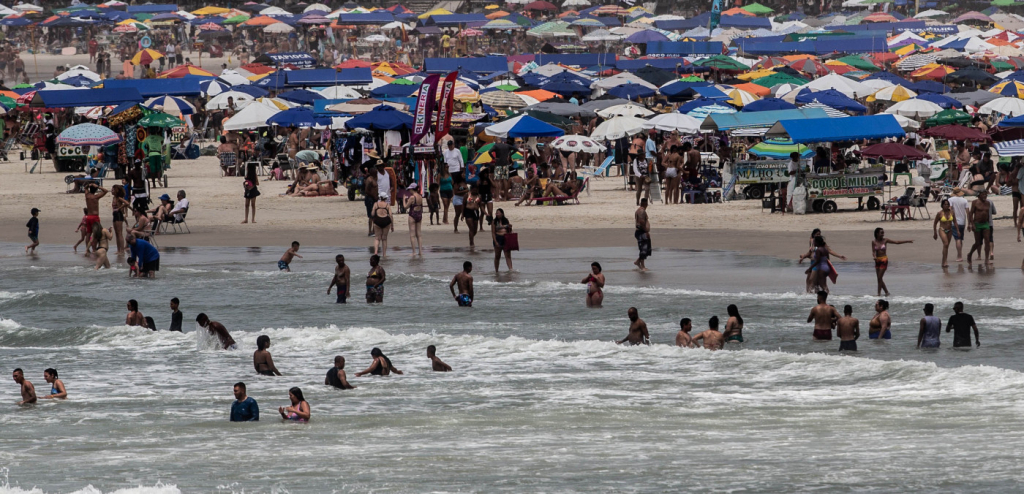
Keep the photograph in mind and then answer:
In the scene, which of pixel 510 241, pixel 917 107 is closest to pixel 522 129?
pixel 510 241

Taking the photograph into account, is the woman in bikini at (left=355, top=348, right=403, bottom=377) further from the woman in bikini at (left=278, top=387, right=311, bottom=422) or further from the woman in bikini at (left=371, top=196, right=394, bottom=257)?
the woman in bikini at (left=371, top=196, right=394, bottom=257)

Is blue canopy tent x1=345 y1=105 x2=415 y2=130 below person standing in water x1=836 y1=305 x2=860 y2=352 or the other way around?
the other way around

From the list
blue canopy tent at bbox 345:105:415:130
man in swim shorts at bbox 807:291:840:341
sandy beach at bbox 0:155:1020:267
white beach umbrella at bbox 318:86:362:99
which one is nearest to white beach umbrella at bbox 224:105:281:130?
sandy beach at bbox 0:155:1020:267

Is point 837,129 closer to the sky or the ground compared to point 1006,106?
closer to the ground

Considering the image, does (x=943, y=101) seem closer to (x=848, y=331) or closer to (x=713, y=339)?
(x=848, y=331)

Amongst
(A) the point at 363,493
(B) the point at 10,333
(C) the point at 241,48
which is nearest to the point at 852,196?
(B) the point at 10,333

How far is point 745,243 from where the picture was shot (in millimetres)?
21719

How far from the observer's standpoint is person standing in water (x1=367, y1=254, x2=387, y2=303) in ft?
58.1

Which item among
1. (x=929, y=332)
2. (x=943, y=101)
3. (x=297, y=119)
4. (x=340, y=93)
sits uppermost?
(x=340, y=93)

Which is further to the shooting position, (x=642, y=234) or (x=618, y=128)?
(x=618, y=128)

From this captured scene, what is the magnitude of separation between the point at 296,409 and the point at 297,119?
21764mm

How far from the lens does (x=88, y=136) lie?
1172 inches

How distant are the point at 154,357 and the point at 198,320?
0.71 m

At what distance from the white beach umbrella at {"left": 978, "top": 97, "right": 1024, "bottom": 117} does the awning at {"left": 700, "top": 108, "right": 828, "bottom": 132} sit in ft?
26.4
